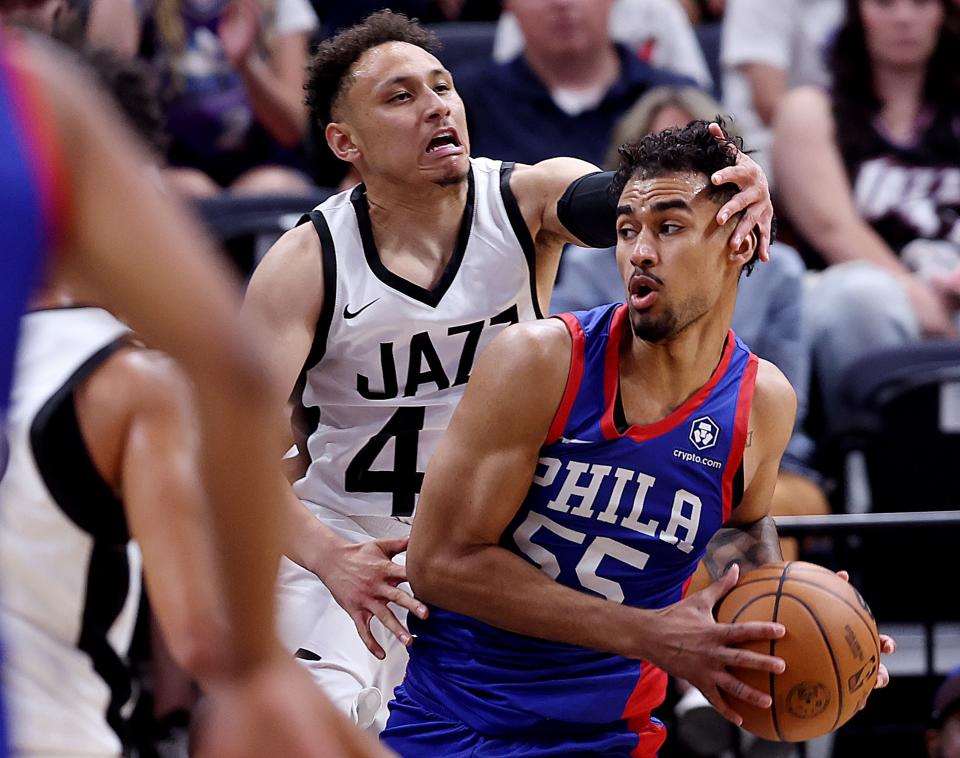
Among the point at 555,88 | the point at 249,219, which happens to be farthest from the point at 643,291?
the point at 555,88

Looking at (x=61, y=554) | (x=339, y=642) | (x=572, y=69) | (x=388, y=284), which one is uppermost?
(x=572, y=69)

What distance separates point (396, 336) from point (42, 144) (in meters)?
2.43

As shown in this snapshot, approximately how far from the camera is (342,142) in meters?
3.73

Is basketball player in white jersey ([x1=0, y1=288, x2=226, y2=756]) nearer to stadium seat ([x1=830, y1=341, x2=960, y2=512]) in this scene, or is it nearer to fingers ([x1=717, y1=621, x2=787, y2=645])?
fingers ([x1=717, y1=621, x2=787, y2=645])

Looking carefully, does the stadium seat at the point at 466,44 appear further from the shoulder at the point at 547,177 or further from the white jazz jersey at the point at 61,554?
the white jazz jersey at the point at 61,554

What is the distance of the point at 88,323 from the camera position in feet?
7.56

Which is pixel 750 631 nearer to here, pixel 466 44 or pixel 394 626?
pixel 394 626

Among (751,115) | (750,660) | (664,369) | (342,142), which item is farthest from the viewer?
(751,115)

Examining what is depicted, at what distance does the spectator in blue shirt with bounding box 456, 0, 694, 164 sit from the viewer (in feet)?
18.8

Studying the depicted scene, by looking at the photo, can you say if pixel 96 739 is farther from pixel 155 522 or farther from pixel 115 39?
pixel 115 39

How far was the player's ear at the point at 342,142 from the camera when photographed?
3691mm

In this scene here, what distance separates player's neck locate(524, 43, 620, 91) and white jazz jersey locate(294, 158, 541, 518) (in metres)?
2.25

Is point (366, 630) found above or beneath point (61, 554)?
beneath

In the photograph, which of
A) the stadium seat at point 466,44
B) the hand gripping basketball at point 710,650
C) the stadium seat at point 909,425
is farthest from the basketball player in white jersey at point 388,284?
the stadium seat at point 466,44
